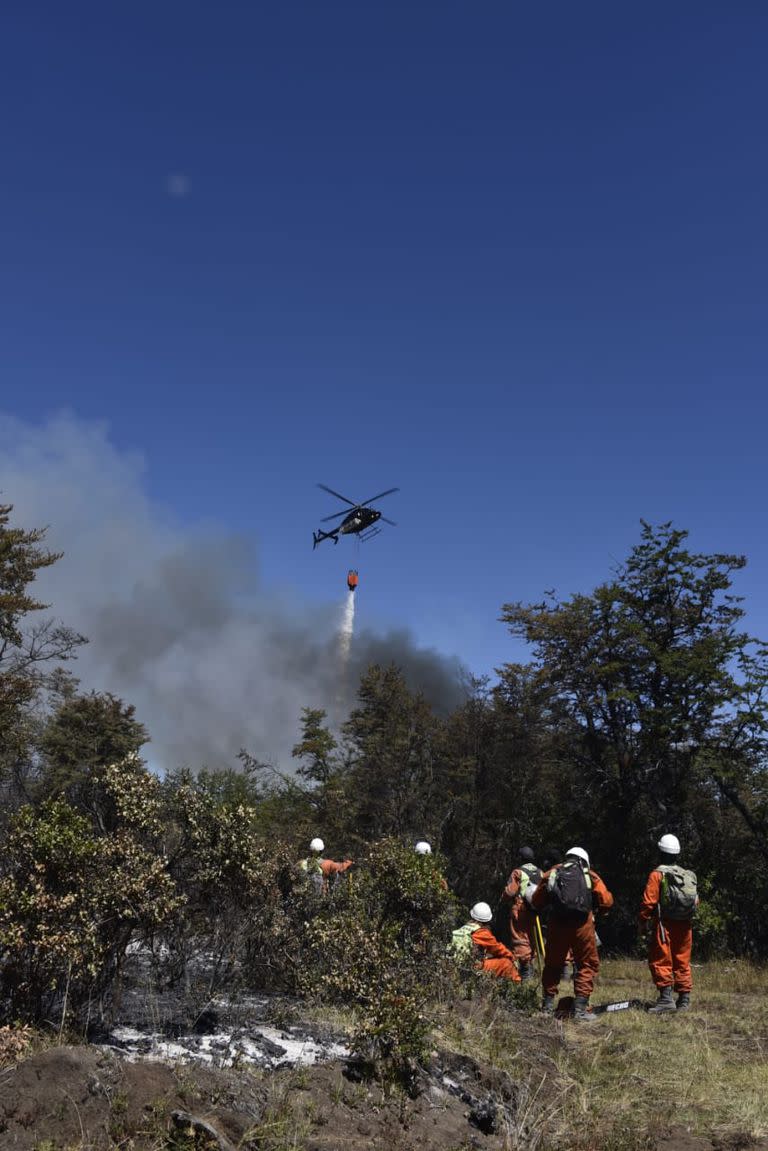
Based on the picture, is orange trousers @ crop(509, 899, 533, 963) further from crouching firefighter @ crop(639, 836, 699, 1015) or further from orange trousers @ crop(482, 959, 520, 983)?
crouching firefighter @ crop(639, 836, 699, 1015)

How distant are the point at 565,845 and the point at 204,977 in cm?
1433

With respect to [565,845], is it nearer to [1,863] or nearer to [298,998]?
[298,998]

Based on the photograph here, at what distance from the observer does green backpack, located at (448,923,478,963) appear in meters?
7.49

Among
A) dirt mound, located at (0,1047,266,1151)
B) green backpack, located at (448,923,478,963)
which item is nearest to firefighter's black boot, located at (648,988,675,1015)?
green backpack, located at (448,923,478,963)

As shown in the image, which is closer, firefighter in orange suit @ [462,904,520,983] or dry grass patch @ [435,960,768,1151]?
dry grass patch @ [435,960,768,1151]

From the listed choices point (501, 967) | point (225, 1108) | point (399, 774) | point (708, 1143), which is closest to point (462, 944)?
point (501, 967)

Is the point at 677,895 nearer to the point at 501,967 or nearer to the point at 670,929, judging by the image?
the point at 670,929

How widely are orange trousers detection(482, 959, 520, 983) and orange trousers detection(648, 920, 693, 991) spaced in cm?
143

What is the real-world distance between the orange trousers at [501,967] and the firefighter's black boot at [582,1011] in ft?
2.14

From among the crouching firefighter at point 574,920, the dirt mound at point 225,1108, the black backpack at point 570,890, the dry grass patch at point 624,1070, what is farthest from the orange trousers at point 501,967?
the dirt mound at point 225,1108

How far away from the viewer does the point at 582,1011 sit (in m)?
8.06

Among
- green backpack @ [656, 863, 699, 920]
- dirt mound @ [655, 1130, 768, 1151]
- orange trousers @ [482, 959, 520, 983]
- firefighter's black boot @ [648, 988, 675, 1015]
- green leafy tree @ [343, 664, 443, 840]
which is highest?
green leafy tree @ [343, 664, 443, 840]

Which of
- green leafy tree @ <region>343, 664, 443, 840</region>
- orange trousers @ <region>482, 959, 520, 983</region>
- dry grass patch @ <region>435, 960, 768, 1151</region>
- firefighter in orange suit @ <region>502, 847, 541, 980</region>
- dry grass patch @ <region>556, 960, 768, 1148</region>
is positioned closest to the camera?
Answer: dry grass patch @ <region>435, 960, 768, 1151</region>

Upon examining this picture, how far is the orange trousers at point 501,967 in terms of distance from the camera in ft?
27.9
